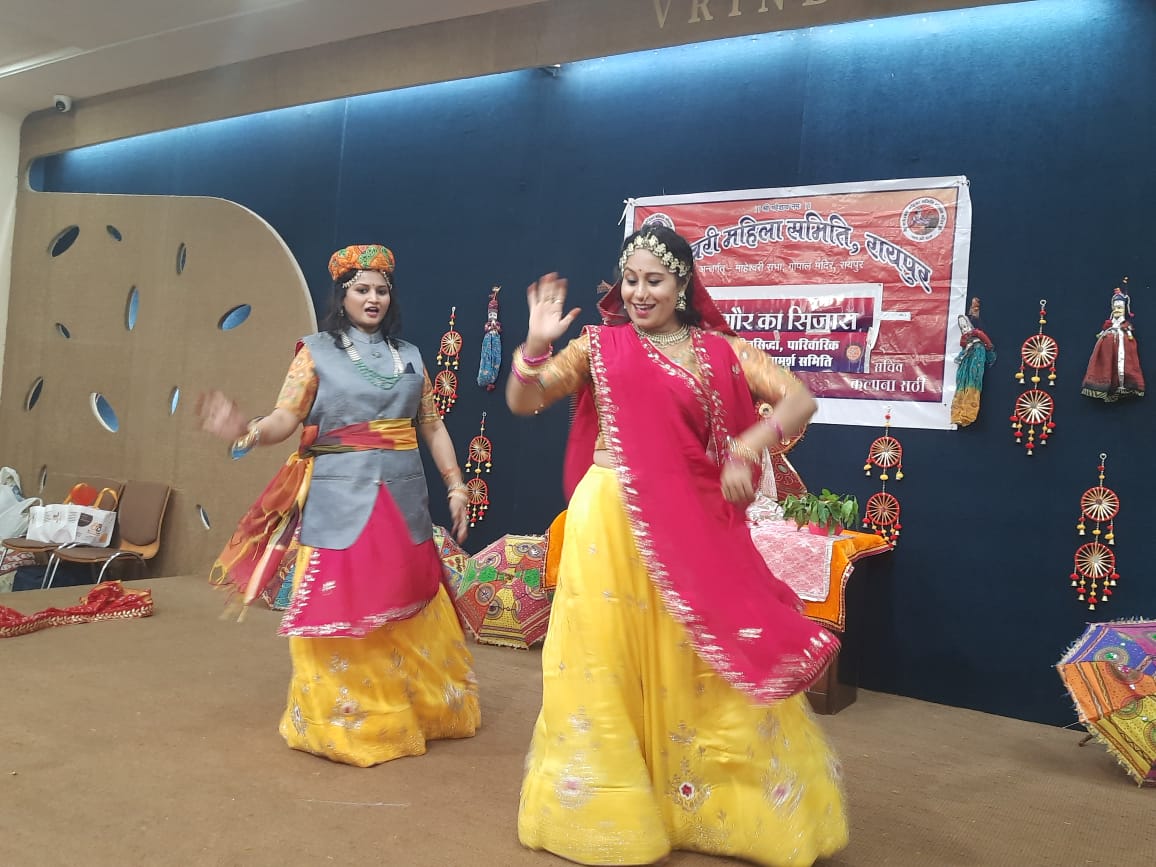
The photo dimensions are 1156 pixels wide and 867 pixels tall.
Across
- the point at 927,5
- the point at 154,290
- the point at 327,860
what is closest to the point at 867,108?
the point at 927,5

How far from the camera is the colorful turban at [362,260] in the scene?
3428 mm

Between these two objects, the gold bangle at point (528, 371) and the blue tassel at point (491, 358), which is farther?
the blue tassel at point (491, 358)

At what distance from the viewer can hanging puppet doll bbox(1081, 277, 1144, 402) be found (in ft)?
13.2

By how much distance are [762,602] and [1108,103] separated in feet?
10.2

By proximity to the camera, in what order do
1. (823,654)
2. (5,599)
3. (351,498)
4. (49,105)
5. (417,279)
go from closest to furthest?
(823,654) → (351,498) → (5,599) → (417,279) → (49,105)

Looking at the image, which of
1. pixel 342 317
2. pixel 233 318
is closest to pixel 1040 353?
pixel 342 317

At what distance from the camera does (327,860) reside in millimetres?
2396

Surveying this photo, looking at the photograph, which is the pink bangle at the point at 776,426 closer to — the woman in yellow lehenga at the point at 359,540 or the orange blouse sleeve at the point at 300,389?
the woman in yellow lehenga at the point at 359,540

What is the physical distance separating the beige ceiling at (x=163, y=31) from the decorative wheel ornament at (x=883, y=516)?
3325mm

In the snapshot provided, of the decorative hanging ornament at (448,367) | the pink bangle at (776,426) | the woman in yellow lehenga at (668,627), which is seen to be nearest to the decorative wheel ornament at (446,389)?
the decorative hanging ornament at (448,367)

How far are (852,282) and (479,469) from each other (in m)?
2.38

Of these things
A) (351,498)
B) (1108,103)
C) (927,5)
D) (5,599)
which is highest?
(927,5)

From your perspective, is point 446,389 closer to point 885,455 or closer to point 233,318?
point 233,318

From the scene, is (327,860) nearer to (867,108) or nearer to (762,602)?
(762,602)
